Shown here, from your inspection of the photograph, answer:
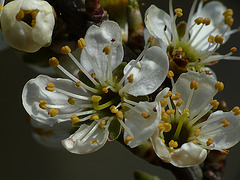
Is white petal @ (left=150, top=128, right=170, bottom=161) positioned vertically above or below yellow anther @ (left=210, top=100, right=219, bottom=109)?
below

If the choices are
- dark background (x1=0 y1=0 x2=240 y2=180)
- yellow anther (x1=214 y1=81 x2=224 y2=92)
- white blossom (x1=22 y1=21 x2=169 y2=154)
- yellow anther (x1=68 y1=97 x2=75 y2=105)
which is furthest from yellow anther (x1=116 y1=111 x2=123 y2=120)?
dark background (x1=0 y1=0 x2=240 y2=180)

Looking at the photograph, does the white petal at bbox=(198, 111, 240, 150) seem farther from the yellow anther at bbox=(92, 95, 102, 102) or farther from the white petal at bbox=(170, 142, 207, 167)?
the yellow anther at bbox=(92, 95, 102, 102)

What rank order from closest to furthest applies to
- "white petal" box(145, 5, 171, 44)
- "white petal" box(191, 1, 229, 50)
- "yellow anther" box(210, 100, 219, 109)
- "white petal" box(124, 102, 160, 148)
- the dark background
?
"white petal" box(124, 102, 160, 148), "yellow anther" box(210, 100, 219, 109), "white petal" box(145, 5, 171, 44), "white petal" box(191, 1, 229, 50), the dark background

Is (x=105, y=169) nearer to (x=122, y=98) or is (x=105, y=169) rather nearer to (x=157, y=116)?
(x=122, y=98)

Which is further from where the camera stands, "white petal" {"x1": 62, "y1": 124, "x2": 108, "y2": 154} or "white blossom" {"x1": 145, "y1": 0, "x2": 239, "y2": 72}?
"white blossom" {"x1": 145, "y1": 0, "x2": 239, "y2": 72}

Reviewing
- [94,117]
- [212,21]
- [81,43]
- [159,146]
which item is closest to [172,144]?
[159,146]

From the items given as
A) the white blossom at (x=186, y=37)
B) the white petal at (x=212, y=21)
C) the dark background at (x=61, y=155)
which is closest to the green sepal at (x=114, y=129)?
the white blossom at (x=186, y=37)

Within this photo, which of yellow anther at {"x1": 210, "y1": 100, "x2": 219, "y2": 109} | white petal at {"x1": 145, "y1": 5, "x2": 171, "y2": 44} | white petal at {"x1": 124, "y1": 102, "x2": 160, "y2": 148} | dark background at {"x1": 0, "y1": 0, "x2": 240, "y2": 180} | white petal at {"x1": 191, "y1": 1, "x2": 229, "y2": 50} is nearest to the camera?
white petal at {"x1": 124, "y1": 102, "x2": 160, "y2": 148}

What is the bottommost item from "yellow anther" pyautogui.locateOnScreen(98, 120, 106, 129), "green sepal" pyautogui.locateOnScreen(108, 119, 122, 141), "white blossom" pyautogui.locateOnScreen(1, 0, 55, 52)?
"green sepal" pyautogui.locateOnScreen(108, 119, 122, 141)

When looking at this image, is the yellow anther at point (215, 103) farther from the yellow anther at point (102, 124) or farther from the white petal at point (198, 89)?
the yellow anther at point (102, 124)
